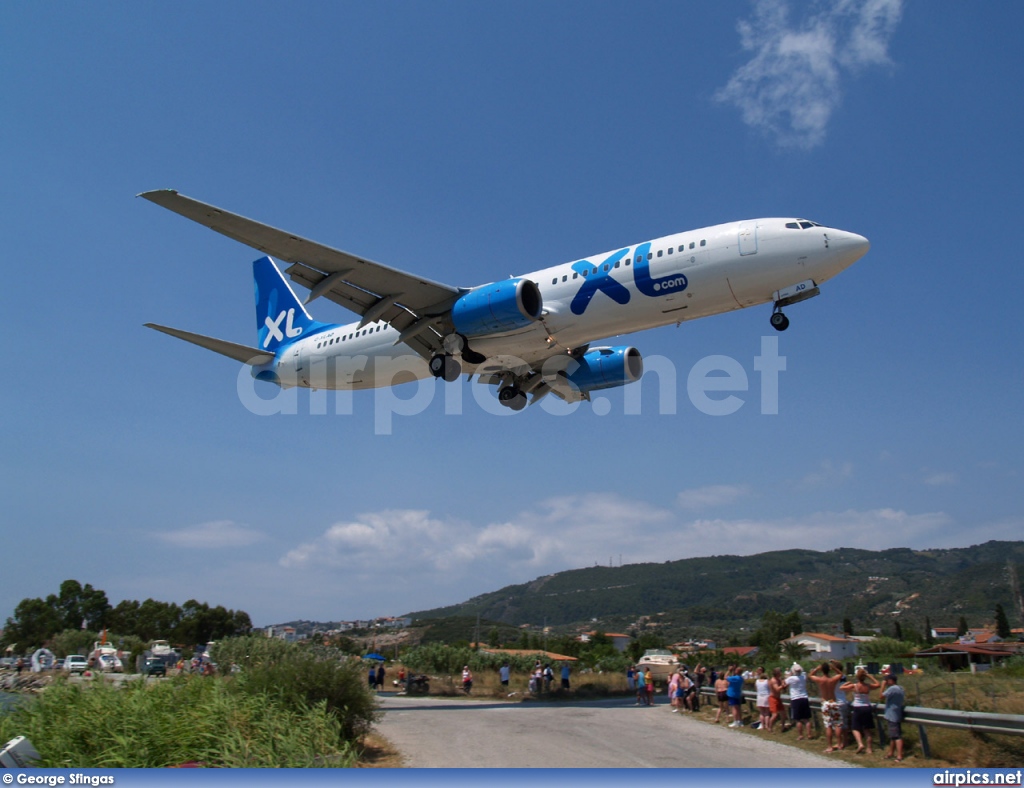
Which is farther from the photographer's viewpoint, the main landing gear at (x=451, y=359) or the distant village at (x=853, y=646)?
the distant village at (x=853, y=646)

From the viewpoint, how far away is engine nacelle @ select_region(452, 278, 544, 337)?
2153 cm

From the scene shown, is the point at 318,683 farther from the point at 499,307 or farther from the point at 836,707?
the point at 499,307

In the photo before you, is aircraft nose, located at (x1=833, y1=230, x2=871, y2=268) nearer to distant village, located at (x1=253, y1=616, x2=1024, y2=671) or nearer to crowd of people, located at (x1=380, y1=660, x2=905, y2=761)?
crowd of people, located at (x1=380, y1=660, x2=905, y2=761)

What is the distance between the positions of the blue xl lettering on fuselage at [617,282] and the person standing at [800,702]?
1072 cm

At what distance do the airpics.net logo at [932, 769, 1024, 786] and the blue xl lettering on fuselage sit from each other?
15.6 m

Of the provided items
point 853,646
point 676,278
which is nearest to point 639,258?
point 676,278

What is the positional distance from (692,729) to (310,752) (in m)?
9.01

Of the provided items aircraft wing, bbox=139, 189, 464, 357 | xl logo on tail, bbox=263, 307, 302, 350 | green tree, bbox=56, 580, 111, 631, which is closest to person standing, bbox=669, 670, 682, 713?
aircraft wing, bbox=139, 189, 464, 357

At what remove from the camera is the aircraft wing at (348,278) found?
18.8 m

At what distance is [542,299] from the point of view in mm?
22500

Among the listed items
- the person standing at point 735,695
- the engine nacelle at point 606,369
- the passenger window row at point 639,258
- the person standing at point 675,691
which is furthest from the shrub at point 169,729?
the engine nacelle at point 606,369

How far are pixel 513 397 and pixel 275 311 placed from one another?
1273 cm

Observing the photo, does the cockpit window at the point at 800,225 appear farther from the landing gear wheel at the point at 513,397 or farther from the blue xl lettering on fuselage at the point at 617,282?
the landing gear wheel at the point at 513,397

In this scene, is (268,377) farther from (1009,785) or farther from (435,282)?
(1009,785)
